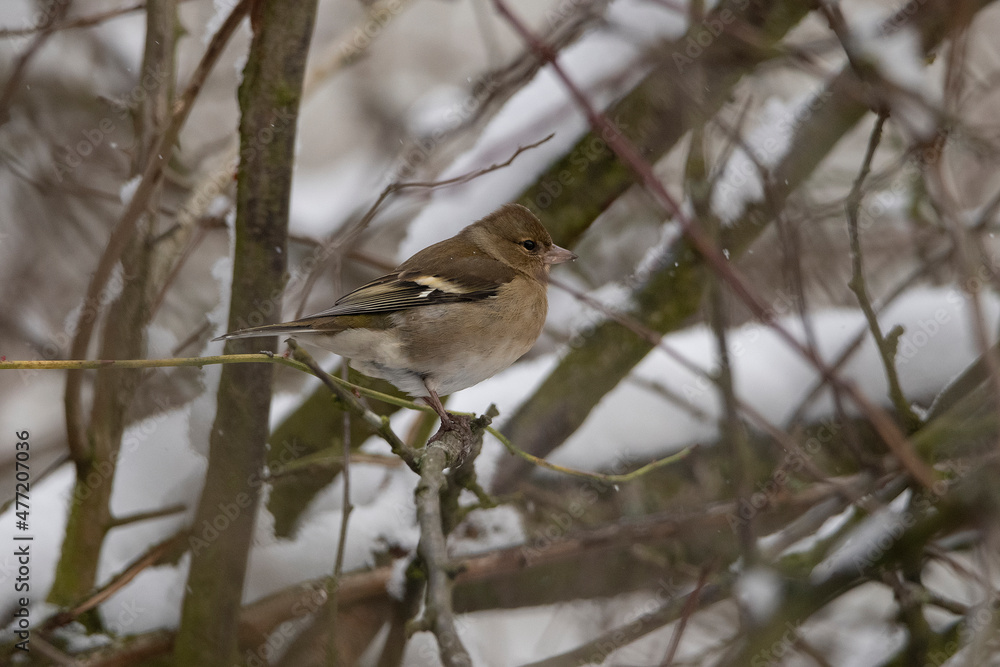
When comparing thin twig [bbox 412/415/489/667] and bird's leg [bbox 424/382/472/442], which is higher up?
bird's leg [bbox 424/382/472/442]

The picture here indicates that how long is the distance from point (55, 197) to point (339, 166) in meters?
1.87

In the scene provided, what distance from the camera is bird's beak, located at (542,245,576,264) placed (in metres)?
2.50

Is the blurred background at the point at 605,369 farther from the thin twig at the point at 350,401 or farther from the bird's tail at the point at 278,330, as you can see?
the thin twig at the point at 350,401

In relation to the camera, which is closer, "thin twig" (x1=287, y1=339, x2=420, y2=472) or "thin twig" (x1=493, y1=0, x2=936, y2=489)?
"thin twig" (x1=287, y1=339, x2=420, y2=472)

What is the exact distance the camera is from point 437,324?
224 cm

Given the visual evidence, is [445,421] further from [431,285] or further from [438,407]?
[431,285]

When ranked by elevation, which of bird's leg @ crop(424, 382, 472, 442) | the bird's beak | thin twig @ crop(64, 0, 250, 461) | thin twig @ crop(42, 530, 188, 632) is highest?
thin twig @ crop(64, 0, 250, 461)

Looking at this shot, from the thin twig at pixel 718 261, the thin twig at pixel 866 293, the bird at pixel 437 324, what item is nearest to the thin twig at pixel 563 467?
the bird at pixel 437 324

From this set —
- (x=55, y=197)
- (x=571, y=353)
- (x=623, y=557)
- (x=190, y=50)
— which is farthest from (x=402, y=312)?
(x=190, y=50)

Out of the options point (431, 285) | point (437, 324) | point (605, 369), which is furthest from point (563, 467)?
point (605, 369)

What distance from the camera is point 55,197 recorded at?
3697 millimetres

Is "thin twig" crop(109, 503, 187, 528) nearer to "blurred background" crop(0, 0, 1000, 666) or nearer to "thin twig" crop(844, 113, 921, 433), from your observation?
"blurred background" crop(0, 0, 1000, 666)

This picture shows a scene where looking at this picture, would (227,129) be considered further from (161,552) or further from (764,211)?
(764,211)

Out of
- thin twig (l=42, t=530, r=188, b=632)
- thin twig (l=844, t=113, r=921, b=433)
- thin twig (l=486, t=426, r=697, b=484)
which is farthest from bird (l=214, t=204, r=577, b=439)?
thin twig (l=42, t=530, r=188, b=632)
